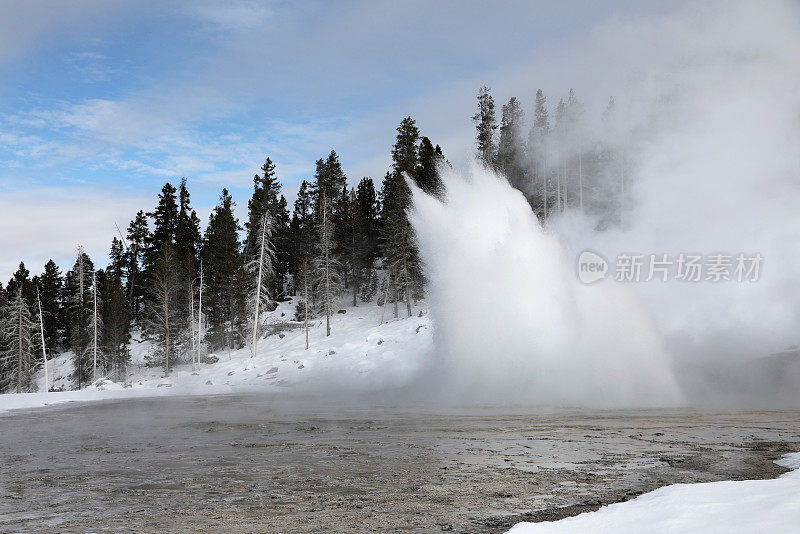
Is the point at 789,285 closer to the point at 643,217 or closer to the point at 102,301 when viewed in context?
the point at 643,217

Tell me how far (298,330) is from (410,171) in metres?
18.8

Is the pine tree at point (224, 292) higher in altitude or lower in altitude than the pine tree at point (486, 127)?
lower

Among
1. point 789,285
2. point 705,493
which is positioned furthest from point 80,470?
point 789,285

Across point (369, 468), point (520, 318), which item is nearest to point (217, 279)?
point (520, 318)

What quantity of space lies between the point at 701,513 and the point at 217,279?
59.7m

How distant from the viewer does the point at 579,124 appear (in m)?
58.4

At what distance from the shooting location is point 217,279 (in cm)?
6066

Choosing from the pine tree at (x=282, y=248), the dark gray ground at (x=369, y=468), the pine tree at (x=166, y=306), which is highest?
the pine tree at (x=282, y=248)

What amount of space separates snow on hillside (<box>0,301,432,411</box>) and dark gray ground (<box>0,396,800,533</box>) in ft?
53.7

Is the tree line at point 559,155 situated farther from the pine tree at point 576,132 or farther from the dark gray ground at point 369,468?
the dark gray ground at point 369,468

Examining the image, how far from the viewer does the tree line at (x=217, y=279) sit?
50.7 metres

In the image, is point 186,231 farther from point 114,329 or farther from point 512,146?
point 512,146

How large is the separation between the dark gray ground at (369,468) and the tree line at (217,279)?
2997 cm

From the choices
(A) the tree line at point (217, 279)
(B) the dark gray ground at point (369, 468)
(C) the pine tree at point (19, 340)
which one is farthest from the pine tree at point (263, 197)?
(B) the dark gray ground at point (369, 468)
